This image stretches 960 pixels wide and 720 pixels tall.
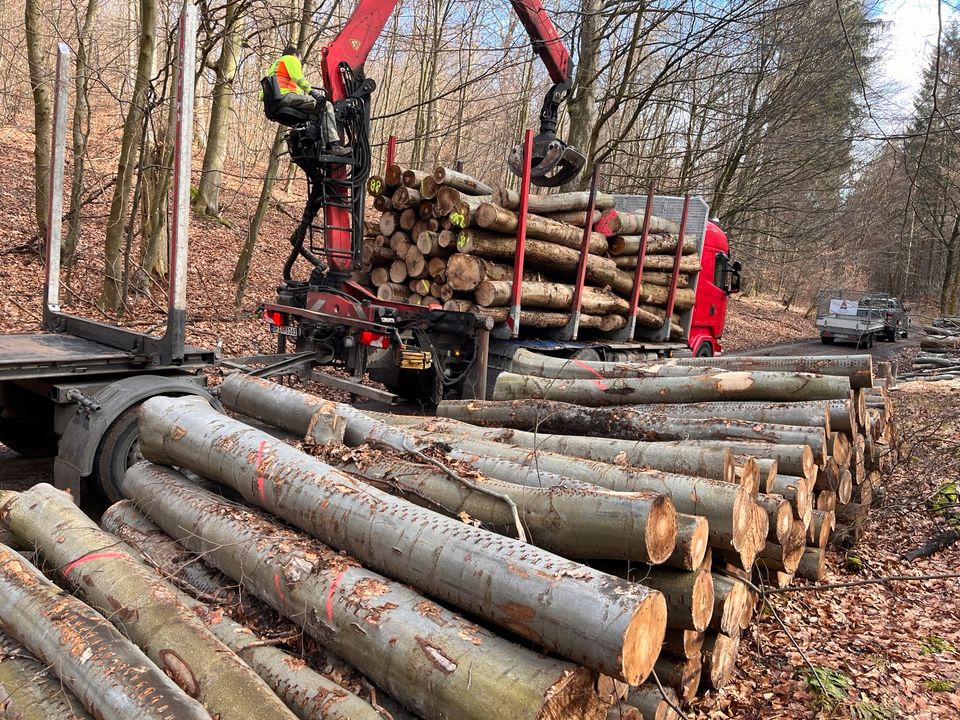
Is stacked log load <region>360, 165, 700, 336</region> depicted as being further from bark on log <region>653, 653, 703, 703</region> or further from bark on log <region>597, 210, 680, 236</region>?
bark on log <region>653, 653, 703, 703</region>

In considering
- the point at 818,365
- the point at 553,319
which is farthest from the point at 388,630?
the point at 553,319

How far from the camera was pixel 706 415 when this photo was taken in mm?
5258

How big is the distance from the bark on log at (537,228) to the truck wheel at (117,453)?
4551mm

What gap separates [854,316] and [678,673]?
77.5 feet

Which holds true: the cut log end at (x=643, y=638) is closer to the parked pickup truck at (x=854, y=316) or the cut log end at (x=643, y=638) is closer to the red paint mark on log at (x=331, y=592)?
the red paint mark on log at (x=331, y=592)

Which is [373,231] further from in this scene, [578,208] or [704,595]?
[704,595]

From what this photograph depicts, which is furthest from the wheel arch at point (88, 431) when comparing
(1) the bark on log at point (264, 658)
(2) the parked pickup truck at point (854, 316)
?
(2) the parked pickup truck at point (854, 316)

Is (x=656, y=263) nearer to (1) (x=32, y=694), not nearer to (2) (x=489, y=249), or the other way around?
(2) (x=489, y=249)

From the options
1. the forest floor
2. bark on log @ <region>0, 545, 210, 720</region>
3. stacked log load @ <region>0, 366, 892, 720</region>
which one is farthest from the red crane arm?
bark on log @ <region>0, 545, 210, 720</region>

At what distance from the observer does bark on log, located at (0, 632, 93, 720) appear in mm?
2393

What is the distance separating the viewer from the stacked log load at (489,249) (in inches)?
324

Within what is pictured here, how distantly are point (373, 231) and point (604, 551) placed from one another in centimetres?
706

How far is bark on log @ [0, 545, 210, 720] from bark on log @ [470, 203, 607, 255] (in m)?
5.96

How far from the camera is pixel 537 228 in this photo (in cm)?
862
